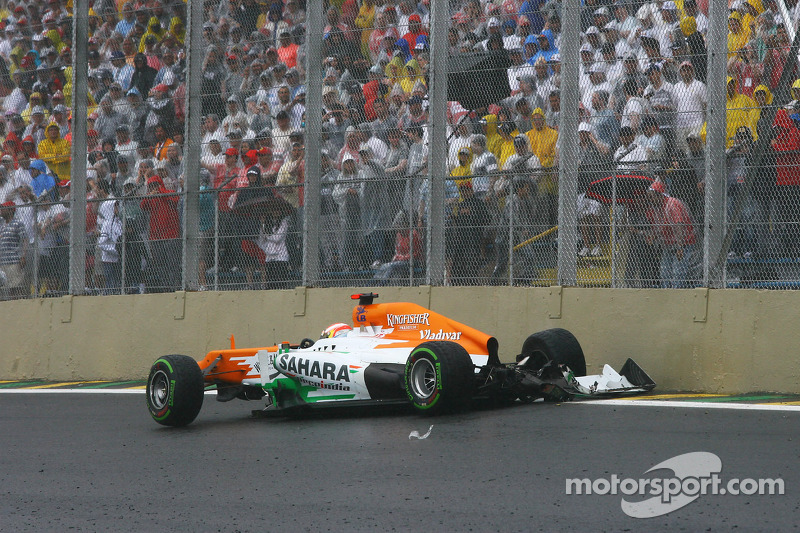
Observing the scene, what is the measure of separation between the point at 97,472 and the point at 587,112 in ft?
20.6

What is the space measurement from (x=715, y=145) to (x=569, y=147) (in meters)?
1.48

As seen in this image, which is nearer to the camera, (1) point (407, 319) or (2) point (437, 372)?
(2) point (437, 372)

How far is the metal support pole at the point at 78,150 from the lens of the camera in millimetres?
14031

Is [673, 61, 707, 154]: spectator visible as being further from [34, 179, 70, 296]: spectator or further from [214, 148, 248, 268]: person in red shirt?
[34, 179, 70, 296]: spectator

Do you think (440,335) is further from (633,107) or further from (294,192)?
(294,192)

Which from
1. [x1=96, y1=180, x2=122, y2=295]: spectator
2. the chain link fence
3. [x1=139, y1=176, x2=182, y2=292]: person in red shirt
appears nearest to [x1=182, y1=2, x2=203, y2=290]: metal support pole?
the chain link fence

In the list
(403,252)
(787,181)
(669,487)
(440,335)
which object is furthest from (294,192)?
(669,487)

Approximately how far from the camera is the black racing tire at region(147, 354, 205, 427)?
336 inches

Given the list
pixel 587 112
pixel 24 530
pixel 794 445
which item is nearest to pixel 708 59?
pixel 587 112

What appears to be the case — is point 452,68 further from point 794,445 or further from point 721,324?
point 794,445

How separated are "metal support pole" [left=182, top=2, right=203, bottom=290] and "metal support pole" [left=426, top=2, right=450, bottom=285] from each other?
11.0ft

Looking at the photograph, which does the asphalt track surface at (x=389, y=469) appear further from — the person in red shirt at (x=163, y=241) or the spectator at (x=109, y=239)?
the spectator at (x=109, y=239)

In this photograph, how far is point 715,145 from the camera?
32.3 feet

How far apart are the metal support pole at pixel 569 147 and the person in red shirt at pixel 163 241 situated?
5237 millimetres
